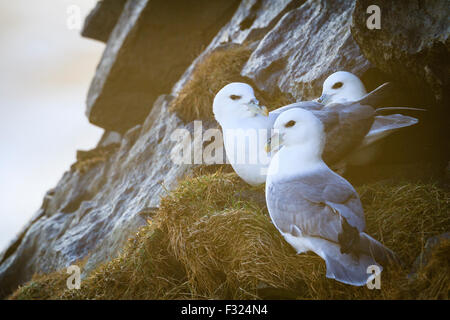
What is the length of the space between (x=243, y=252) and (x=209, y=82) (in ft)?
9.56

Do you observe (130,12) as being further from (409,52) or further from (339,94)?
(409,52)

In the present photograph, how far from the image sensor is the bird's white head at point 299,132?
2.67 metres

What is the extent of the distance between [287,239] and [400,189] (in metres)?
0.97

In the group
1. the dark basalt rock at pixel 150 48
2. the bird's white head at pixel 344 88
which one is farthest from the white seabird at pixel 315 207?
the dark basalt rock at pixel 150 48

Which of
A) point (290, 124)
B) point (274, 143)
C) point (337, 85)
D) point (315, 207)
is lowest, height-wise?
point (315, 207)

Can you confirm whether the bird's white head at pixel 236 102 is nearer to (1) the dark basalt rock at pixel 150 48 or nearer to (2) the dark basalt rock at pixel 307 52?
(2) the dark basalt rock at pixel 307 52

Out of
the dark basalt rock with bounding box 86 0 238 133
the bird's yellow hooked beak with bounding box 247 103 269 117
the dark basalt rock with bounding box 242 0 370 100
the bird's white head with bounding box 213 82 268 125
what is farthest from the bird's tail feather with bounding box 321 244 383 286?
the dark basalt rock with bounding box 86 0 238 133

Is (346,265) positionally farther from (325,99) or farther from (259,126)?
(325,99)

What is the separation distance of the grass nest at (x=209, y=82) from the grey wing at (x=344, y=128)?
1809 millimetres

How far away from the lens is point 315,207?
2314 mm

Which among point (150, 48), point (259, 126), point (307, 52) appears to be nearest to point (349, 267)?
point (259, 126)

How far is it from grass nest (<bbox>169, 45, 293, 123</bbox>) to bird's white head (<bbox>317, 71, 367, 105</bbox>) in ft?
4.45

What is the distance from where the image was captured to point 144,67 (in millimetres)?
7363
